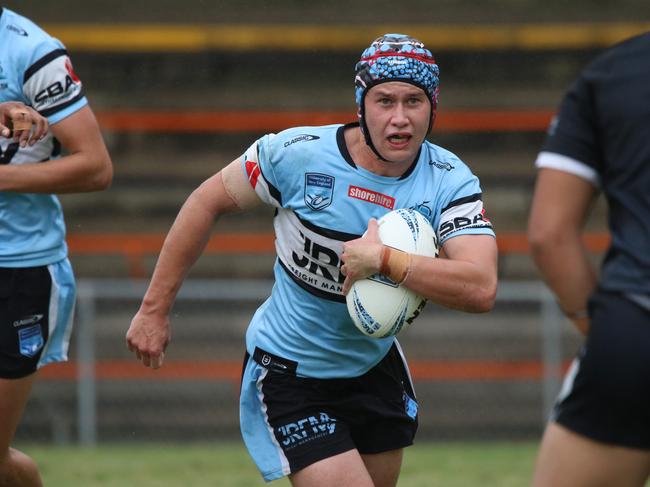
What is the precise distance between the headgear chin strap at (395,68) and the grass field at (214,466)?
13.1 feet

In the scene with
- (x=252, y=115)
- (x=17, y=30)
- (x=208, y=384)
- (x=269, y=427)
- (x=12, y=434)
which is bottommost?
(x=208, y=384)

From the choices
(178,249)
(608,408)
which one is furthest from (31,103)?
(608,408)

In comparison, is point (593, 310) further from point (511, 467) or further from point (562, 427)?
point (511, 467)

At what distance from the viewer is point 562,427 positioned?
315cm

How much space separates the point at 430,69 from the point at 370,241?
0.66 metres

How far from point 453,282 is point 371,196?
46cm

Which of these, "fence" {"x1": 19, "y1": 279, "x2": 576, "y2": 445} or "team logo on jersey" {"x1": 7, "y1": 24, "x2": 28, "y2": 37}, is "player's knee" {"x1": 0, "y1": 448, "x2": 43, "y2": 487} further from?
"fence" {"x1": 19, "y1": 279, "x2": 576, "y2": 445}

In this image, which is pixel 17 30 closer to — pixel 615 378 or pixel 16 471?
pixel 16 471


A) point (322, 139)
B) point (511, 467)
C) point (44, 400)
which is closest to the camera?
point (322, 139)

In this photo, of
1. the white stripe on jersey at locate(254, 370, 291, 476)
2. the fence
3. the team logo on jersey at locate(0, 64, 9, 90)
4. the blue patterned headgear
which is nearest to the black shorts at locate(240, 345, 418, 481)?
the white stripe on jersey at locate(254, 370, 291, 476)

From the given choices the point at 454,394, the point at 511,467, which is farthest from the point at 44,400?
the point at 511,467

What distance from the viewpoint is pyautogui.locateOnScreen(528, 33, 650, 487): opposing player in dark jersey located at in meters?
3.05

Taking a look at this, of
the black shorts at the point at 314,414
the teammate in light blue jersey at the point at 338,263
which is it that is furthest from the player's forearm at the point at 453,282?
the black shorts at the point at 314,414

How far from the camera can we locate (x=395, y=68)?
416 cm
